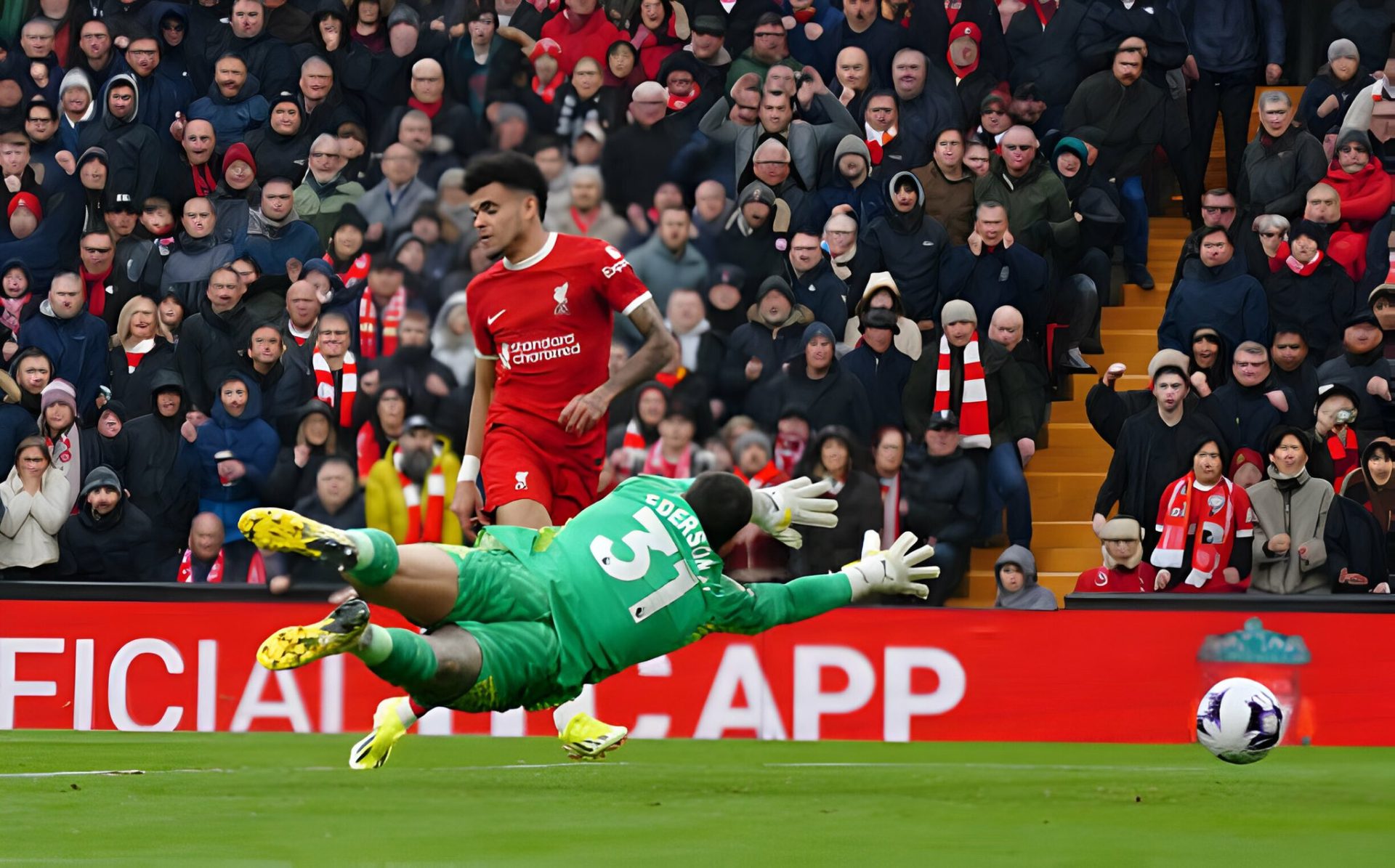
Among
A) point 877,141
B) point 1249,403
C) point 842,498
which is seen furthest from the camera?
point 877,141

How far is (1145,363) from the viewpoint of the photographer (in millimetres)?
13305

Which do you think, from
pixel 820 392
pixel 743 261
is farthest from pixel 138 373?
pixel 820 392

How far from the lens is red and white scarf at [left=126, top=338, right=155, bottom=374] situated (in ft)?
41.3

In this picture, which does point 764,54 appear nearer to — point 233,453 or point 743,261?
point 743,261

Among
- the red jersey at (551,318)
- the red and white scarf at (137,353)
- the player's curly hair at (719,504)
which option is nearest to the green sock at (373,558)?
the player's curly hair at (719,504)

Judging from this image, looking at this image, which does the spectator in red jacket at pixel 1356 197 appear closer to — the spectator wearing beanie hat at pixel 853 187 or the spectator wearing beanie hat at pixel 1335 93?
the spectator wearing beanie hat at pixel 1335 93

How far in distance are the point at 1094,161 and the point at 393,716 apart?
26.6 feet

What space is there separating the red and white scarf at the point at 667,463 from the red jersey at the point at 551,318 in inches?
119

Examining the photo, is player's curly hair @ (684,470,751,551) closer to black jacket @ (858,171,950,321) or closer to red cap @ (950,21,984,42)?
black jacket @ (858,171,950,321)

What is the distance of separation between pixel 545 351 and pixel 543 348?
1cm

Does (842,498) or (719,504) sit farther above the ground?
(719,504)

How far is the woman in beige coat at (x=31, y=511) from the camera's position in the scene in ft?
37.3

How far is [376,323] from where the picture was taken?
12.4 meters

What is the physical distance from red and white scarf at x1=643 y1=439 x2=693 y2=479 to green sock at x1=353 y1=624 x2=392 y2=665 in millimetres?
5409
